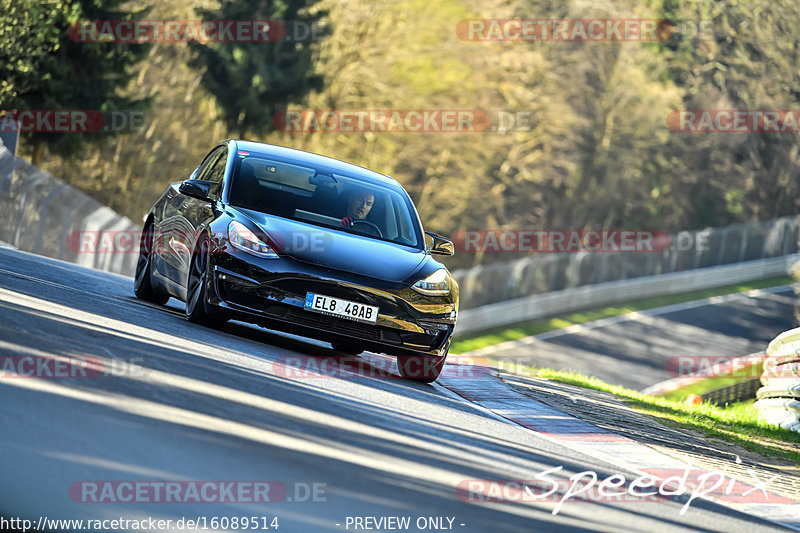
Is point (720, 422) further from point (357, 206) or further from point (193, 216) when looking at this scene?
point (193, 216)

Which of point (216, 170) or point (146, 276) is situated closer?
point (216, 170)

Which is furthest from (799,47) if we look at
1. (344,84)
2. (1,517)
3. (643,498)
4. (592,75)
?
(1,517)

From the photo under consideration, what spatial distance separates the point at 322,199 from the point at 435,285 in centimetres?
152

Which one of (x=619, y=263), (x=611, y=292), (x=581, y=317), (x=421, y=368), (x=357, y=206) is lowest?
(x=581, y=317)

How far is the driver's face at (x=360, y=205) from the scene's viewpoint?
1091cm

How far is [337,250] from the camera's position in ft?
32.4

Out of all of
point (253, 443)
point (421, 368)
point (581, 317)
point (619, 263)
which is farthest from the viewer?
point (619, 263)

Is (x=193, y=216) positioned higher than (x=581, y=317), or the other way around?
(x=193, y=216)

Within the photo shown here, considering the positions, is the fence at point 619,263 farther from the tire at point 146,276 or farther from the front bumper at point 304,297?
the front bumper at point 304,297

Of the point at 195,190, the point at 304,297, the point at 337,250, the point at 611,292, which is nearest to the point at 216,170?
the point at 195,190

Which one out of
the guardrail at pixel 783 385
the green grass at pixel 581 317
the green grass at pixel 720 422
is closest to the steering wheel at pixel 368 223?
the green grass at pixel 720 422

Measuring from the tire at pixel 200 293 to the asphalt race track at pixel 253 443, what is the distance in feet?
2.27

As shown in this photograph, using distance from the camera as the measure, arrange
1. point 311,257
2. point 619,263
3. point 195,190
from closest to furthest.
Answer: point 311,257, point 195,190, point 619,263

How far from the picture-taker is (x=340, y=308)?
31.4 ft
